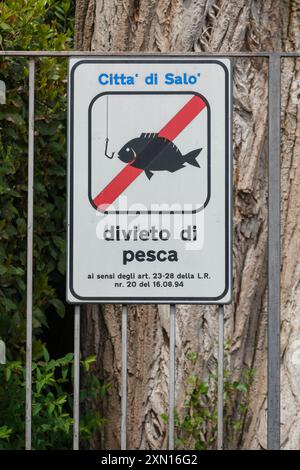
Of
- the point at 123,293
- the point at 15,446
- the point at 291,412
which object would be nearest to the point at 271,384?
the point at 123,293

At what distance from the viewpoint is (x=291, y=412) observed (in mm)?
4527

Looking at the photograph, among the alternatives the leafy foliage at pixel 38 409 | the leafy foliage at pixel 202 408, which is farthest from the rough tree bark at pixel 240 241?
the leafy foliage at pixel 38 409

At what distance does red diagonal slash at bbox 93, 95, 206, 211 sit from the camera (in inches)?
138

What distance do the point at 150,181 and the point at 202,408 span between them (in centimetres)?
143

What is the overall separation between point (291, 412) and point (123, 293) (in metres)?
1.45

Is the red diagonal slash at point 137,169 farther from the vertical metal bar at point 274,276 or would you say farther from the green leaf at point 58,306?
the green leaf at point 58,306

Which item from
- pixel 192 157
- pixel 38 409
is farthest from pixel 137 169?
pixel 38 409

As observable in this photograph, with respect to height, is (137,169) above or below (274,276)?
above

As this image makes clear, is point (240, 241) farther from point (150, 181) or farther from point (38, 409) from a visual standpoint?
point (38, 409)

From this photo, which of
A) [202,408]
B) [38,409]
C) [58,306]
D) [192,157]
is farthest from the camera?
[58,306]

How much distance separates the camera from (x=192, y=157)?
11.5ft

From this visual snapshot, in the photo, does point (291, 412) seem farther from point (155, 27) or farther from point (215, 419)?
point (155, 27)

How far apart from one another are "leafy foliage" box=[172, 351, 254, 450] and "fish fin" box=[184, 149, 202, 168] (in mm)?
1247

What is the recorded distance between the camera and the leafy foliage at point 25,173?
172 inches
